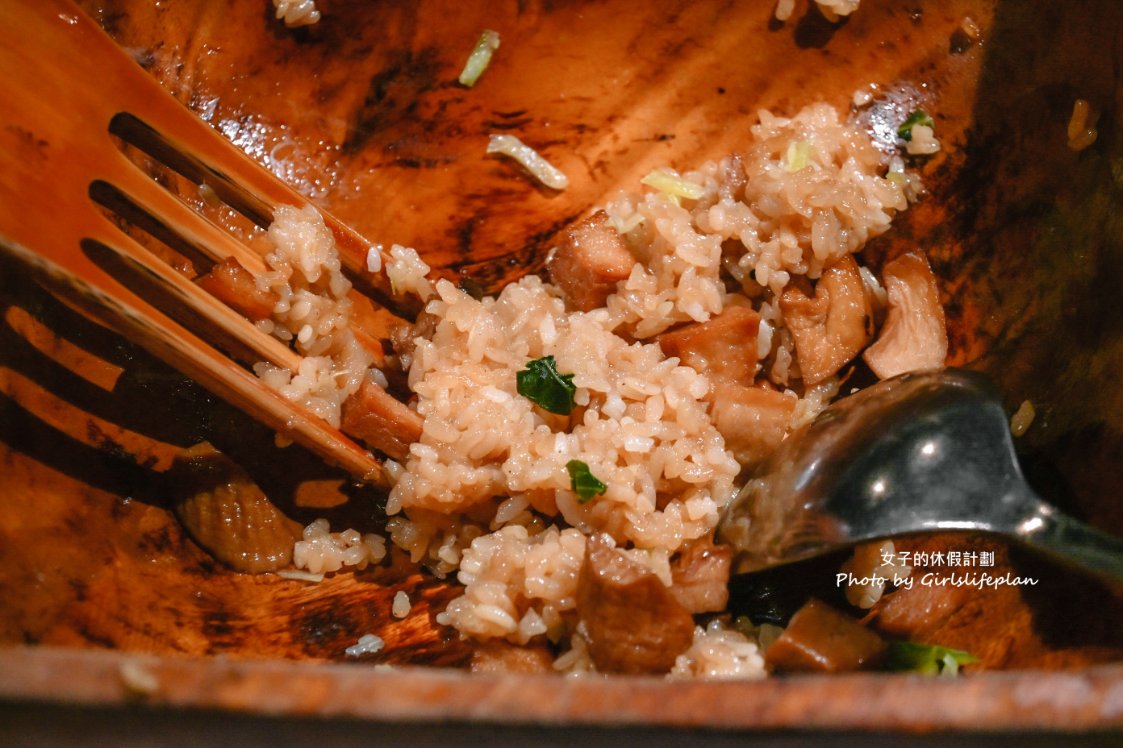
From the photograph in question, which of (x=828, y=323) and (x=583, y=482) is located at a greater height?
(x=828, y=323)

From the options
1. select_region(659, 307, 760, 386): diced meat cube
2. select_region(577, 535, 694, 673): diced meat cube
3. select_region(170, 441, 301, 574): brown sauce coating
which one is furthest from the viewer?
select_region(659, 307, 760, 386): diced meat cube

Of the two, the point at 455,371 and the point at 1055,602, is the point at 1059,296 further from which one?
the point at 455,371

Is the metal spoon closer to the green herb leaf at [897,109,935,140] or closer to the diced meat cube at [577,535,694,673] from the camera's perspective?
the diced meat cube at [577,535,694,673]

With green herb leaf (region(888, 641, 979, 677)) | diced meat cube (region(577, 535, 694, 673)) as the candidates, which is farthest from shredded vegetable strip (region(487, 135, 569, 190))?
green herb leaf (region(888, 641, 979, 677))

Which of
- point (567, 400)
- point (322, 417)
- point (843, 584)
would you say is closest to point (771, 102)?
point (567, 400)

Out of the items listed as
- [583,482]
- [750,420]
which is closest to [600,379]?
[583,482]

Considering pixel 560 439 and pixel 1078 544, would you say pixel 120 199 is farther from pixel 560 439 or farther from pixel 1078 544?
pixel 1078 544

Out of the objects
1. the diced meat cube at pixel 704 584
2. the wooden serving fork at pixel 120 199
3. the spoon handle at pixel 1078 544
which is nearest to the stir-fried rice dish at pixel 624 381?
the diced meat cube at pixel 704 584
